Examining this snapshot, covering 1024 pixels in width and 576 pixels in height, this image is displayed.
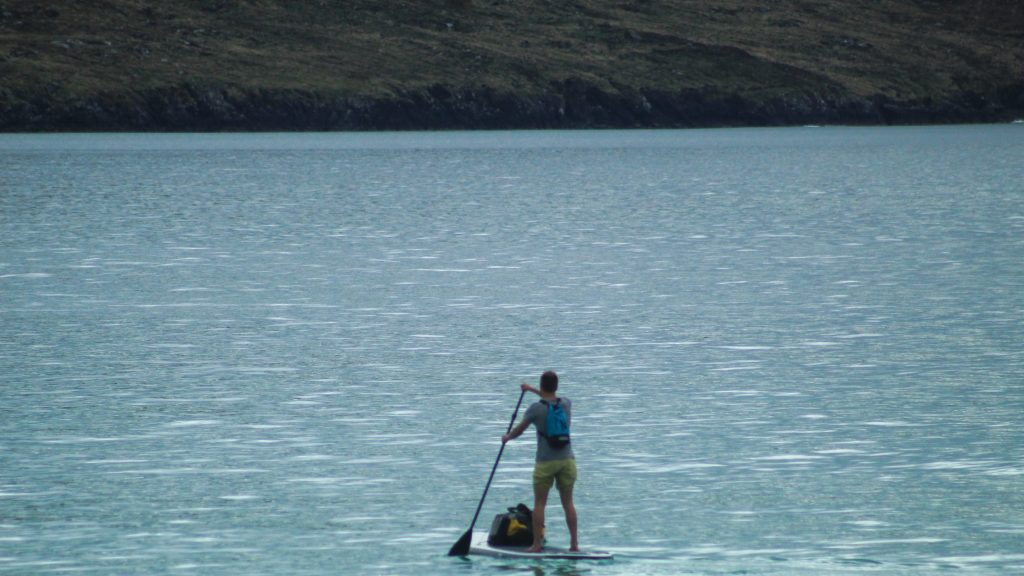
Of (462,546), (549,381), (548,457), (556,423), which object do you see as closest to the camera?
(549,381)

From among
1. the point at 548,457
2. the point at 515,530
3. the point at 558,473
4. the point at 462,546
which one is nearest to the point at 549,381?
the point at 548,457

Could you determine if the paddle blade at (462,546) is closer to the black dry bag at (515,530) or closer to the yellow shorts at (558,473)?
the black dry bag at (515,530)

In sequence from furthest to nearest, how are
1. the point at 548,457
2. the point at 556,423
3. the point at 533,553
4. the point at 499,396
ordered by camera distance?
the point at 499,396
the point at 533,553
the point at 548,457
the point at 556,423

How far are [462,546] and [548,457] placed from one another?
1.74 metres

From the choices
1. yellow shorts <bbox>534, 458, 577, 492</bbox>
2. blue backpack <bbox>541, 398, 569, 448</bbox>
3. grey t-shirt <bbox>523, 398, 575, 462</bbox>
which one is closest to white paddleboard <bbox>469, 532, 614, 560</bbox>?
yellow shorts <bbox>534, 458, 577, 492</bbox>

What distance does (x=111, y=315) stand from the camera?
1740 inches

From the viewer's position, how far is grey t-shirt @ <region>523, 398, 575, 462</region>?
61.8ft

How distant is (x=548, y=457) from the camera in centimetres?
1914

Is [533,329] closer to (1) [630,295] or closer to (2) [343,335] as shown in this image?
(2) [343,335]

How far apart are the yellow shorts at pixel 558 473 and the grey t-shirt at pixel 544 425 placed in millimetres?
56

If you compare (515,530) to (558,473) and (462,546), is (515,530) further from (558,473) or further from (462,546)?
(558,473)

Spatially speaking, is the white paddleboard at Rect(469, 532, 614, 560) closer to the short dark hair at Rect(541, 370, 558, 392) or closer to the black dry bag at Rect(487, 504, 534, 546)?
the black dry bag at Rect(487, 504, 534, 546)

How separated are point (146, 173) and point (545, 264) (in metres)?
88.6

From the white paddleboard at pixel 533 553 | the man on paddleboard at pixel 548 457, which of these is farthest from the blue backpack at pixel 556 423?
the white paddleboard at pixel 533 553
